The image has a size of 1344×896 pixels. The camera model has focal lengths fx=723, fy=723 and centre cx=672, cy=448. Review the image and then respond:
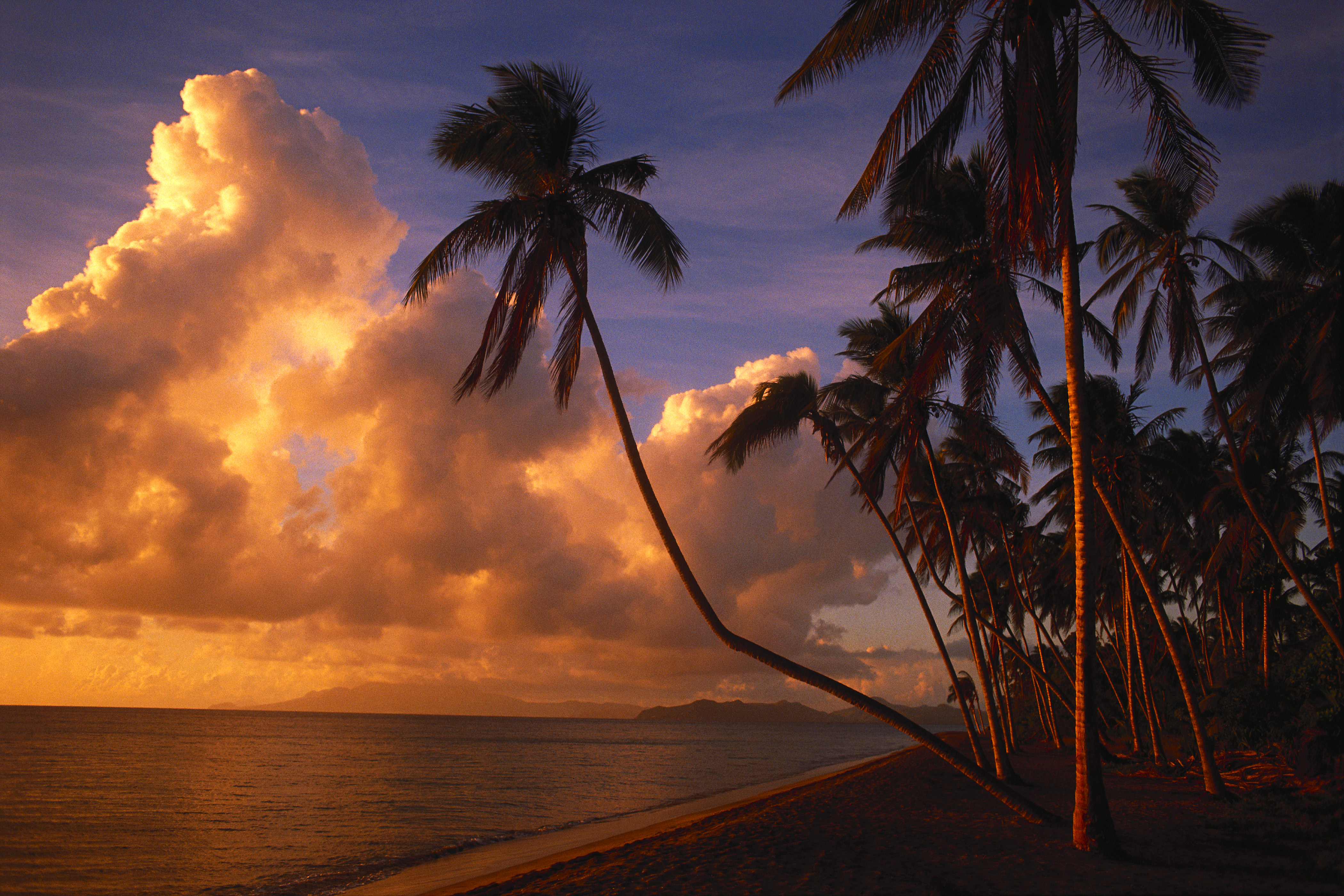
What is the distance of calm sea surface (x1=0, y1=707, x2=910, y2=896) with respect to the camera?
11891 millimetres

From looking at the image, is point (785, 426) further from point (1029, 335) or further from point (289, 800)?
point (289, 800)

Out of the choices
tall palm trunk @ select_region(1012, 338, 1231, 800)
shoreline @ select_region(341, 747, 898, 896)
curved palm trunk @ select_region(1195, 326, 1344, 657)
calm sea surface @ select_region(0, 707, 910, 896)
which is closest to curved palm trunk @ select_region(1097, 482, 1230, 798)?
tall palm trunk @ select_region(1012, 338, 1231, 800)

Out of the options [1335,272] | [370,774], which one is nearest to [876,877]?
[1335,272]

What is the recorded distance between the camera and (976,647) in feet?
45.9

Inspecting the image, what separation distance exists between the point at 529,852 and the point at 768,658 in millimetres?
8005

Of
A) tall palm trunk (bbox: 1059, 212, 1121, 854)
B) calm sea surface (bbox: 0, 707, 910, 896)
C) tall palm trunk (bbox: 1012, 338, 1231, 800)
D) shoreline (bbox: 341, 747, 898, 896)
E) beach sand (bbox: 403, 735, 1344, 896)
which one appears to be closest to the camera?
beach sand (bbox: 403, 735, 1344, 896)

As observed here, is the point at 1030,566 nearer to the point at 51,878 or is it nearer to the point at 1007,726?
the point at 1007,726

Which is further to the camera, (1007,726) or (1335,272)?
(1007,726)

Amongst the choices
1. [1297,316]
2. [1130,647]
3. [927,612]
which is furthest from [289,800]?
[1297,316]

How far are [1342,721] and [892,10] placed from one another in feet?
37.3

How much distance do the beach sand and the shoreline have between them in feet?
0.55

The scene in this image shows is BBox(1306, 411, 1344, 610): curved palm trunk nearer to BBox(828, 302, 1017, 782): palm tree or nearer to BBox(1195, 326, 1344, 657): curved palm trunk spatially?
BBox(1195, 326, 1344, 657): curved palm trunk

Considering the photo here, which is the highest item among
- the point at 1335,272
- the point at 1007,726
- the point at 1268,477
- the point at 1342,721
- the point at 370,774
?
the point at 1335,272

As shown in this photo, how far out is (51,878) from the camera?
11156mm
